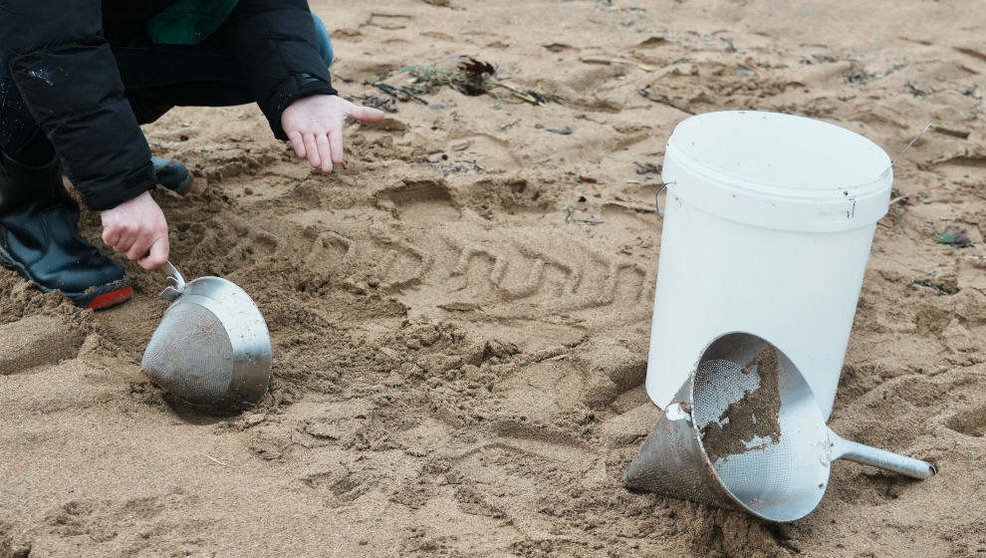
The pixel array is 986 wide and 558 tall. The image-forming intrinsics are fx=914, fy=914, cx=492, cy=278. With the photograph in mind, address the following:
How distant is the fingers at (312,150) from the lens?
214 centimetres

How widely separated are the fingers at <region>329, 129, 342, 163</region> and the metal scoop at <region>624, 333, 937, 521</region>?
0.97m

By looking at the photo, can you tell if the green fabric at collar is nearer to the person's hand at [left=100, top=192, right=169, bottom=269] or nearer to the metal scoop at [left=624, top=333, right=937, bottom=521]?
the person's hand at [left=100, top=192, right=169, bottom=269]

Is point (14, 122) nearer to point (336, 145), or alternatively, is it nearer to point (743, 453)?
point (336, 145)

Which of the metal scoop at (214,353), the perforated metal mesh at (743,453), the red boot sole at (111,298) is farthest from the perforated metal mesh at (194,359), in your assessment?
the perforated metal mesh at (743,453)

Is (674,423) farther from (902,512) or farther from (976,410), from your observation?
(976,410)

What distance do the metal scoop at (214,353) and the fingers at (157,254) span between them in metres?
0.11

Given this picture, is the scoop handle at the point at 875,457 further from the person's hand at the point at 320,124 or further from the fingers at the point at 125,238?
the fingers at the point at 125,238

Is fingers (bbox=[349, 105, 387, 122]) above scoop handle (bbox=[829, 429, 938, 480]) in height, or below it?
above

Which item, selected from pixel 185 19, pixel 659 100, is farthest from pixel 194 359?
pixel 659 100

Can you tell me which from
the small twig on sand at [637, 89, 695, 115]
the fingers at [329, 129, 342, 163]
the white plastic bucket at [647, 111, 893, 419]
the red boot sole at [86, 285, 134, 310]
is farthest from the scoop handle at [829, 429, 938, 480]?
the small twig on sand at [637, 89, 695, 115]

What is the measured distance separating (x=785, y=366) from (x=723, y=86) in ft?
7.18

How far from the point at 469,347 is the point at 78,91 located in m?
0.98

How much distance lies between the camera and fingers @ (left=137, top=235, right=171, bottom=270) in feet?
5.96

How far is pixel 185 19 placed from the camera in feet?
7.47
